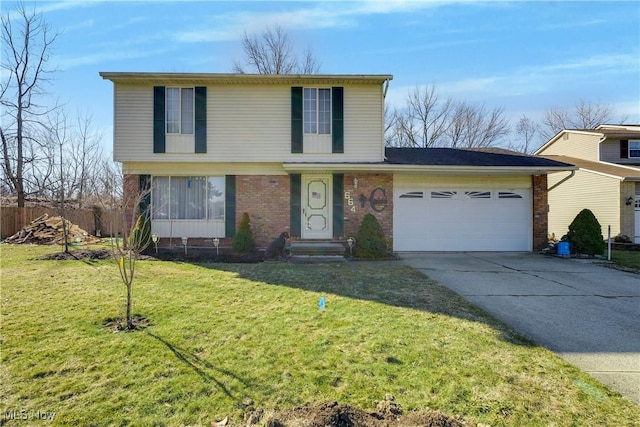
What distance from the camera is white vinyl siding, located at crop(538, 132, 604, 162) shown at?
59.7ft

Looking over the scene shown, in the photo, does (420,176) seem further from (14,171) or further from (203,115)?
(14,171)

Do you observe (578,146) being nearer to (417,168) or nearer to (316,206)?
(417,168)

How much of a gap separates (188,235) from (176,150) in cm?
285

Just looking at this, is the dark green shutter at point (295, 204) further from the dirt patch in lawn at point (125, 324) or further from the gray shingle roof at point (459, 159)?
the dirt patch in lawn at point (125, 324)

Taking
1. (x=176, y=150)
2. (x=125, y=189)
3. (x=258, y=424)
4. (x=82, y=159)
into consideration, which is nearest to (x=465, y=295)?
(x=258, y=424)

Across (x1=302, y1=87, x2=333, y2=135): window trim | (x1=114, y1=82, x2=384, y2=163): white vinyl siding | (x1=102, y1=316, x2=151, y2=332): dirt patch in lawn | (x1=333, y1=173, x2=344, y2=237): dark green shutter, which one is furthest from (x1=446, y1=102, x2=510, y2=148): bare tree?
(x1=102, y1=316, x2=151, y2=332): dirt patch in lawn

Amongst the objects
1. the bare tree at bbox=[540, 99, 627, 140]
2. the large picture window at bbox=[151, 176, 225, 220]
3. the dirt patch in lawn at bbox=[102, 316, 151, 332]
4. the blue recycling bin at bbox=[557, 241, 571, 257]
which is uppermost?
the bare tree at bbox=[540, 99, 627, 140]

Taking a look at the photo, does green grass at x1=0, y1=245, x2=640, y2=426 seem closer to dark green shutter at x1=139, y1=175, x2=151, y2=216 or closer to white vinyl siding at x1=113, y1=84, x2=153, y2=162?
dark green shutter at x1=139, y1=175, x2=151, y2=216

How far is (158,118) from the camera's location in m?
10.5

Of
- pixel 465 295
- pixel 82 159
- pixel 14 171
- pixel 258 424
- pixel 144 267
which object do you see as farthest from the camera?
pixel 14 171

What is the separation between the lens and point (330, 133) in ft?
34.9

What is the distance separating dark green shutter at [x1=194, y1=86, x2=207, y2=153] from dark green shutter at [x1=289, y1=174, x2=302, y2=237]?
3117 millimetres

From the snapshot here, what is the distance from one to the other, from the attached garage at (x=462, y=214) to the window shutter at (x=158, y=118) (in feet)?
25.9

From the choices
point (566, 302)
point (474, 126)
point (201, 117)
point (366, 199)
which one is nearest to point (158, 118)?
point (201, 117)
